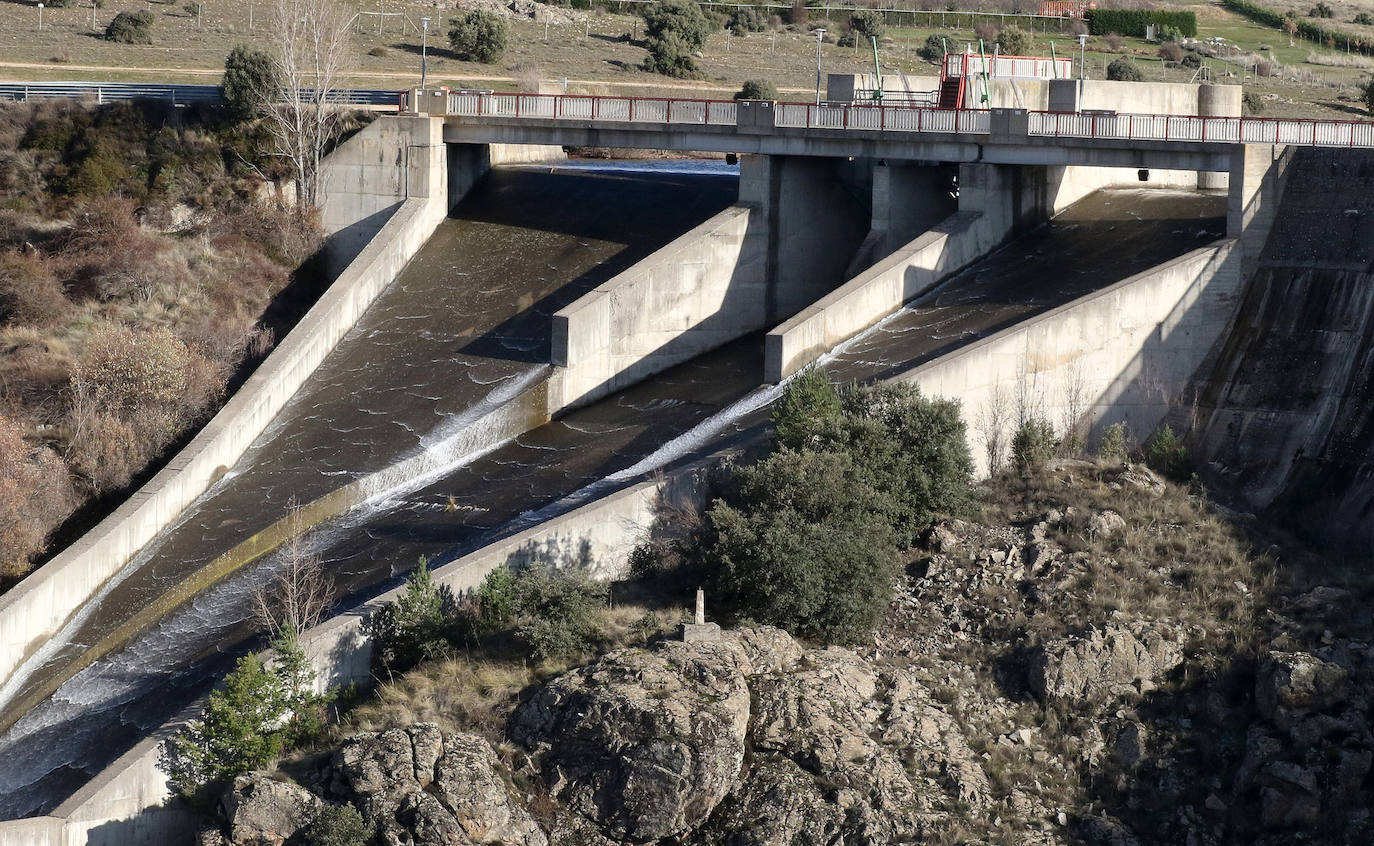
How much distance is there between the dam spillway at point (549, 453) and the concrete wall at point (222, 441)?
2.00 feet

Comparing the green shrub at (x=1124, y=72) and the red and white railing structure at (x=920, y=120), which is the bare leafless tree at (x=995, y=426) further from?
the green shrub at (x=1124, y=72)

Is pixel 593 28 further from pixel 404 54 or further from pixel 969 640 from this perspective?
pixel 969 640

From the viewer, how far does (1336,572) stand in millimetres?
27344

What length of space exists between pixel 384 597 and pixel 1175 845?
1194 cm

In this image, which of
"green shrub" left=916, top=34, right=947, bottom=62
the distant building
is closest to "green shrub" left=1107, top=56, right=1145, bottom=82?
"green shrub" left=916, top=34, right=947, bottom=62

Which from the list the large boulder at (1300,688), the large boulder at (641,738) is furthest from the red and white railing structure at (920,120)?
the large boulder at (641,738)

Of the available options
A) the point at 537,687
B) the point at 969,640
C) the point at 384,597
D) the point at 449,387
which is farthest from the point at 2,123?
the point at 969,640

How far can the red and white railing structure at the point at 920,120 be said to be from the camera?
33750mm

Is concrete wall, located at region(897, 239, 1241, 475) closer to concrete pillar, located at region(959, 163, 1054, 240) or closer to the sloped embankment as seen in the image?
the sloped embankment

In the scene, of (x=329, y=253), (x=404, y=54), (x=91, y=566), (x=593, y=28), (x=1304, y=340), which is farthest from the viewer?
(x=593, y=28)

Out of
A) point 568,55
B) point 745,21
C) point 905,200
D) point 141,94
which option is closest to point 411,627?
point 905,200

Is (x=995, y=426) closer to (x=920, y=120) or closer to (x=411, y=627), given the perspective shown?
(x=920, y=120)

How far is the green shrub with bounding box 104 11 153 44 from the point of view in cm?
5866

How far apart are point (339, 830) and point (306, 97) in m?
25.7
